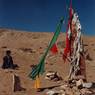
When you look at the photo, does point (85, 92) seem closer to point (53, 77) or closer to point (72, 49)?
point (72, 49)

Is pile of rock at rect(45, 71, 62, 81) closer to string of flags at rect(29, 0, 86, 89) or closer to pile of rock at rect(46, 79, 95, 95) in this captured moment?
string of flags at rect(29, 0, 86, 89)

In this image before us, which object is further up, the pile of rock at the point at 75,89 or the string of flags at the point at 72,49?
the string of flags at the point at 72,49

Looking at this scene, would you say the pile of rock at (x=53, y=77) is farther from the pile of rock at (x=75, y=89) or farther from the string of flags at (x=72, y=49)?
the pile of rock at (x=75, y=89)

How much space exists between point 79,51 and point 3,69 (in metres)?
7.09

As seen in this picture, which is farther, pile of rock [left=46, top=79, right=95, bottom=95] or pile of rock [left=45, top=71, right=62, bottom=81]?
pile of rock [left=45, top=71, right=62, bottom=81]

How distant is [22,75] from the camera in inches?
964

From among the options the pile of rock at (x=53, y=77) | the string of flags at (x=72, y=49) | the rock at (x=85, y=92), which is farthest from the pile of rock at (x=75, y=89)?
the pile of rock at (x=53, y=77)

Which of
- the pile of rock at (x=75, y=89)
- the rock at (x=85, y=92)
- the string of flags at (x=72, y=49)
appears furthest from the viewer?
the string of flags at (x=72, y=49)

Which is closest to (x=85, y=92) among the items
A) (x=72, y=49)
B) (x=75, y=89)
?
(x=75, y=89)

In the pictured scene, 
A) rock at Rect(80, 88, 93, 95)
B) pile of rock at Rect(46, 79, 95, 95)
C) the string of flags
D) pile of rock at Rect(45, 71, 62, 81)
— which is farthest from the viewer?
pile of rock at Rect(45, 71, 62, 81)

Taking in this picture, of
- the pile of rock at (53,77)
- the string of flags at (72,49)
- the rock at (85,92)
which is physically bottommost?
the rock at (85,92)

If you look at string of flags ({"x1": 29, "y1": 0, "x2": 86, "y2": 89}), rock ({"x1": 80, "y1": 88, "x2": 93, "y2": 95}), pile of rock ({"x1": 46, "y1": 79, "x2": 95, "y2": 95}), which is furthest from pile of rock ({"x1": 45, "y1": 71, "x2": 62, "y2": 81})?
rock ({"x1": 80, "y1": 88, "x2": 93, "y2": 95})

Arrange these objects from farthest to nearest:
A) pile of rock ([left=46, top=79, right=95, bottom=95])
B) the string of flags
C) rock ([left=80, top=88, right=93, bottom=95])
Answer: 1. the string of flags
2. pile of rock ([left=46, top=79, right=95, bottom=95])
3. rock ([left=80, top=88, right=93, bottom=95])

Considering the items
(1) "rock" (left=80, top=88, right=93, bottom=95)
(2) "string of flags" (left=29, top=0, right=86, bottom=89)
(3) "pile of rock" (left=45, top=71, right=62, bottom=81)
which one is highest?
(2) "string of flags" (left=29, top=0, right=86, bottom=89)
